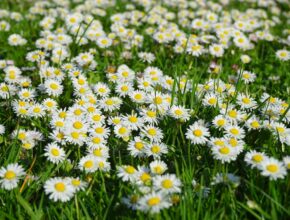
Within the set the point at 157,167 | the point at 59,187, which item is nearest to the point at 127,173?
the point at 157,167

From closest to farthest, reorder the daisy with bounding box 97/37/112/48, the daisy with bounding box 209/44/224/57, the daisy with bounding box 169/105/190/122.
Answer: the daisy with bounding box 169/105/190/122
the daisy with bounding box 209/44/224/57
the daisy with bounding box 97/37/112/48

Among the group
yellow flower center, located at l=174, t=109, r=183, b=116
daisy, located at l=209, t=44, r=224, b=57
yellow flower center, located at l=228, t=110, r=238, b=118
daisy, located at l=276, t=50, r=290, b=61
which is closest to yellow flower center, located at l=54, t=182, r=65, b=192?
yellow flower center, located at l=174, t=109, r=183, b=116

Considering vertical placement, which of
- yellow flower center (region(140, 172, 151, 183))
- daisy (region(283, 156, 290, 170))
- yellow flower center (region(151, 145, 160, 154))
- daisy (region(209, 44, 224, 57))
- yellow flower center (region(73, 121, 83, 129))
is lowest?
yellow flower center (region(140, 172, 151, 183))

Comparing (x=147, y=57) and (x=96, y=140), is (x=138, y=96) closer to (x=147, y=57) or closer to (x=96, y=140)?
(x=96, y=140)

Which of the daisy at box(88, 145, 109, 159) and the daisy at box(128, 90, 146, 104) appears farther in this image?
the daisy at box(128, 90, 146, 104)

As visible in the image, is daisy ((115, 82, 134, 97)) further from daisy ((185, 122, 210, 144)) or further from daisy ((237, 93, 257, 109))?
daisy ((237, 93, 257, 109))

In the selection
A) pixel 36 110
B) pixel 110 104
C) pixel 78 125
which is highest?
pixel 110 104

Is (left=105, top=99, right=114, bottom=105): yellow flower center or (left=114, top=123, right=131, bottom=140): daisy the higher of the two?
(left=105, top=99, right=114, bottom=105): yellow flower center

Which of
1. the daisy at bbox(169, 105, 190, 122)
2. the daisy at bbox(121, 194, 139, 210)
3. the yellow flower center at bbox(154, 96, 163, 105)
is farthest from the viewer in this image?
the yellow flower center at bbox(154, 96, 163, 105)
